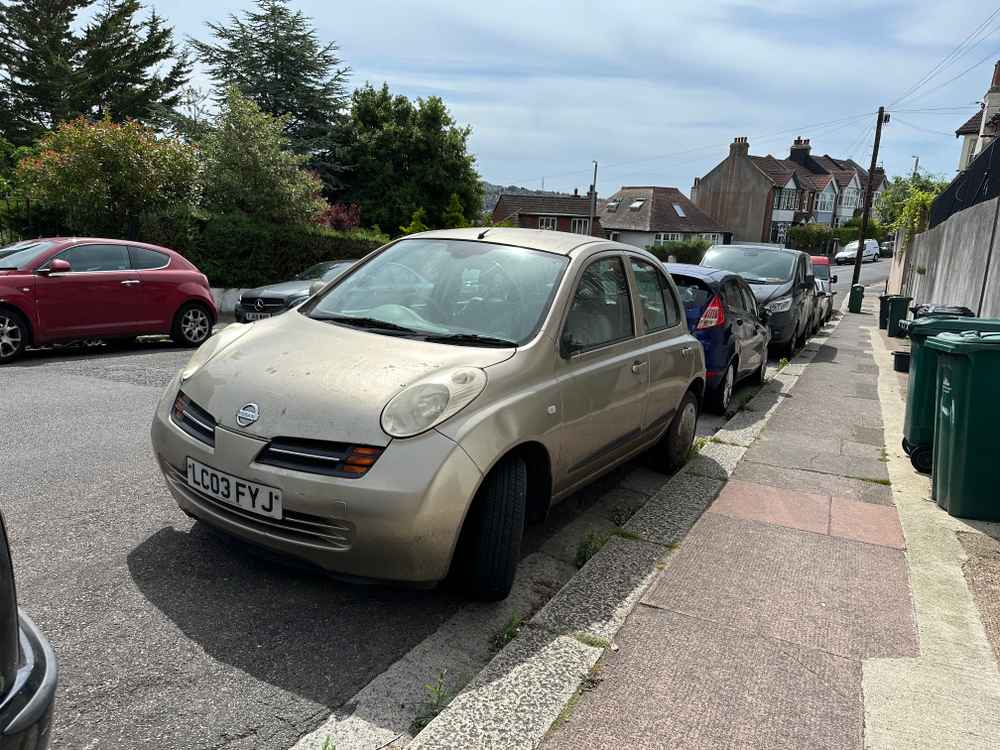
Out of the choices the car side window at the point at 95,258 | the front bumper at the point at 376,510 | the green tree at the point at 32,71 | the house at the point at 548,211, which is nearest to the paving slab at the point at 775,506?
the front bumper at the point at 376,510

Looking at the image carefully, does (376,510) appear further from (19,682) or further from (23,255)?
(23,255)

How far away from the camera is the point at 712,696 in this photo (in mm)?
2736

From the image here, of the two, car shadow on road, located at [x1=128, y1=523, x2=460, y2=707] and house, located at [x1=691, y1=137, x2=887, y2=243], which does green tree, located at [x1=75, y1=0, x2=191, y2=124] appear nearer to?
car shadow on road, located at [x1=128, y1=523, x2=460, y2=707]

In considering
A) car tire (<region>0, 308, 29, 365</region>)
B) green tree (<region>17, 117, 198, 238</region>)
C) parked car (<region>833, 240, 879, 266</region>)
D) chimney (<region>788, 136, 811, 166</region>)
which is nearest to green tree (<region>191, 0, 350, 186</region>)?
green tree (<region>17, 117, 198, 238</region>)

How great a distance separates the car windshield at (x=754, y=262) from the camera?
13.0 meters

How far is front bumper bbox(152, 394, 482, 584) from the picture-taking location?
2.83 meters

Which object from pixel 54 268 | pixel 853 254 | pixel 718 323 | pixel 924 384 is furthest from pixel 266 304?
pixel 853 254

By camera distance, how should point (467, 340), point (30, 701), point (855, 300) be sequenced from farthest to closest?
point (855, 300), point (467, 340), point (30, 701)

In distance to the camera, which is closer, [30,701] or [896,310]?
[30,701]

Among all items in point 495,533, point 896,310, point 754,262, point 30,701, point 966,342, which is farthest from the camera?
point 896,310

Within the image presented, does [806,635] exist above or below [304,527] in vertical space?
below

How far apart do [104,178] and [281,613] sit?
1589 centimetres

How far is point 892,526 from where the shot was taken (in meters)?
4.70

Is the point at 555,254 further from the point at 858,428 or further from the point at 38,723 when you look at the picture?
the point at 858,428
